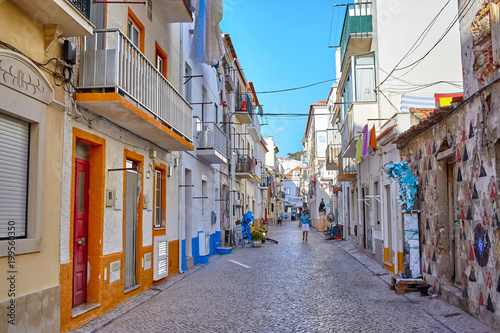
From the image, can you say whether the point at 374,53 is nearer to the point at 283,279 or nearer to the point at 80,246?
the point at 283,279

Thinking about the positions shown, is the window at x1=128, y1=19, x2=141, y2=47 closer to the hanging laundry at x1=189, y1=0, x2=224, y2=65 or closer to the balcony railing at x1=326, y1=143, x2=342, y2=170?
the hanging laundry at x1=189, y1=0, x2=224, y2=65

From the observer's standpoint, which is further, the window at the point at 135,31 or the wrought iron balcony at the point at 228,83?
the wrought iron balcony at the point at 228,83

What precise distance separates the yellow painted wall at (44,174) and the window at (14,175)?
0.82 ft

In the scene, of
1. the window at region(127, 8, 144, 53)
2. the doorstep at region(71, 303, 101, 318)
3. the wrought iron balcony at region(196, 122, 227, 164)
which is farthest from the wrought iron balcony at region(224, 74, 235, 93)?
the doorstep at region(71, 303, 101, 318)

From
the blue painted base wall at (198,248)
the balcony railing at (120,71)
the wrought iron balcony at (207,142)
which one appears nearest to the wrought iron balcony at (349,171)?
the blue painted base wall at (198,248)

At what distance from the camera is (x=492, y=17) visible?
648 centimetres

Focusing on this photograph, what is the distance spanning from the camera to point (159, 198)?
1162 centimetres

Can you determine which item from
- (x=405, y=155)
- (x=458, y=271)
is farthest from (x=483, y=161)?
(x=405, y=155)

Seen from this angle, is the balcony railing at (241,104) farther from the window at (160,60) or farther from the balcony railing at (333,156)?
the window at (160,60)

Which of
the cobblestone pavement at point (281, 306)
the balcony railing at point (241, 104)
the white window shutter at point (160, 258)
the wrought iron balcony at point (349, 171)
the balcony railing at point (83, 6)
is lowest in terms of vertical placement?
the cobblestone pavement at point (281, 306)

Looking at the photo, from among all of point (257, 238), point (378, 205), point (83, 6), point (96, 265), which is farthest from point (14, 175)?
point (257, 238)

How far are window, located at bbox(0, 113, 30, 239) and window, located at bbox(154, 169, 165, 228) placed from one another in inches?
222

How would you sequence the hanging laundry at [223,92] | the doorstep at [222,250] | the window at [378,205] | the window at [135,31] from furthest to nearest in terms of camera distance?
the hanging laundry at [223,92]
the doorstep at [222,250]
the window at [378,205]
the window at [135,31]

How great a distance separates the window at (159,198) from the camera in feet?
37.6
